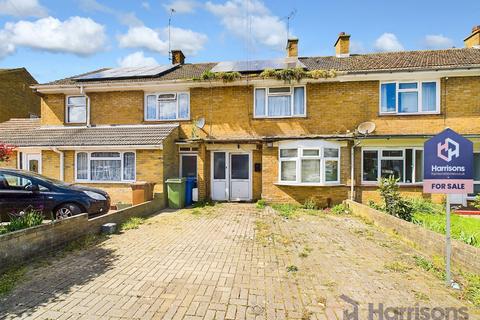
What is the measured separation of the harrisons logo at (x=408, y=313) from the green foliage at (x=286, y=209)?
596 centimetres

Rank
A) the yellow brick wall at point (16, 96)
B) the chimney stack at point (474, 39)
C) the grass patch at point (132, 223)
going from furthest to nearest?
the yellow brick wall at point (16, 96) → the chimney stack at point (474, 39) → the grass patch at point (132, 223)

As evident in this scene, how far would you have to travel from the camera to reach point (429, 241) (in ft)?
18.7

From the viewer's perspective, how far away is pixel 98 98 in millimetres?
13328

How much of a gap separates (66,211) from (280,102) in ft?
29.8

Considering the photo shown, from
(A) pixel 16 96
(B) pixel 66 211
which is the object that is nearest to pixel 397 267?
(B) pixel 66 211

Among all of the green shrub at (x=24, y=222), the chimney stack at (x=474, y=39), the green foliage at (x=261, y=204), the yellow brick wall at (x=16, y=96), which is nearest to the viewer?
the green shrub at (x=24, y=222)

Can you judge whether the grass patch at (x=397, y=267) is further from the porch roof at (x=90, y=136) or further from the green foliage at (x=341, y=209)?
the porch roof at (x=90, y=136)

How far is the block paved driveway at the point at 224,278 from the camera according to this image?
11.8ft

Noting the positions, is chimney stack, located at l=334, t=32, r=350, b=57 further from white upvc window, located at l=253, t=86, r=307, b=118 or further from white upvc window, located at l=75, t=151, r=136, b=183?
white upvc window, located at l=75, t=151, r=136, b=183

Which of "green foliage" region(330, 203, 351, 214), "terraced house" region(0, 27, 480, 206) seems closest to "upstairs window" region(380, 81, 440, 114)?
"terraced house" region(0, 27, 480, 206)

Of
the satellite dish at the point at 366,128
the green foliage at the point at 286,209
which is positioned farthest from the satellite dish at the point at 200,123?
the satellite dish at the point at 366,128

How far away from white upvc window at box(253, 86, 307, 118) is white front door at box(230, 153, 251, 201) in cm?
208

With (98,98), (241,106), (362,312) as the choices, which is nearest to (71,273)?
(362,312)

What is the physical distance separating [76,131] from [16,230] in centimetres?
896
